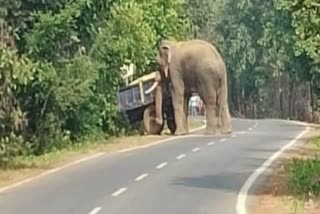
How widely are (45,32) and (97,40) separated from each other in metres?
6.69

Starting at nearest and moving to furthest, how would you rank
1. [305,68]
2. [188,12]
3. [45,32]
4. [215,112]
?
[45,32] < [215,112] < [305,68] < [188,12]

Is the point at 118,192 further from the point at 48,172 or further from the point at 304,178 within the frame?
the point at 48,172

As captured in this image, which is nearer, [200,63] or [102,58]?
[102,58]

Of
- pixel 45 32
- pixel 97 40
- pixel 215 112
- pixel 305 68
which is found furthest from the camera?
pixel 305 68

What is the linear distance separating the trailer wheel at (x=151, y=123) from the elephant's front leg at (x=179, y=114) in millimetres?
976

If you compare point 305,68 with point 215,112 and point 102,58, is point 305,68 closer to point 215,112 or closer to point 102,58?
point 215,112

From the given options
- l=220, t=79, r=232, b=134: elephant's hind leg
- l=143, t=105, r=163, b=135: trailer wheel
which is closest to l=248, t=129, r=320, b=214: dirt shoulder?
l=220, t=79, r=232, b=134: elephant's hind leg

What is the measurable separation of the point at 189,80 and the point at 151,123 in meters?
2.39

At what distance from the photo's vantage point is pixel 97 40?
123ft

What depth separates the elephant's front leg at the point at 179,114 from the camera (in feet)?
143

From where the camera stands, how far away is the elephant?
1724 inches

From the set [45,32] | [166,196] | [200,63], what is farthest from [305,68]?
[166,196]

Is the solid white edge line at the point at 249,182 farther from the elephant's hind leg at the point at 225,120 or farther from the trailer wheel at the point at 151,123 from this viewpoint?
the trailer wheel at the point at 151,123

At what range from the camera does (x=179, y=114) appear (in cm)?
4347
